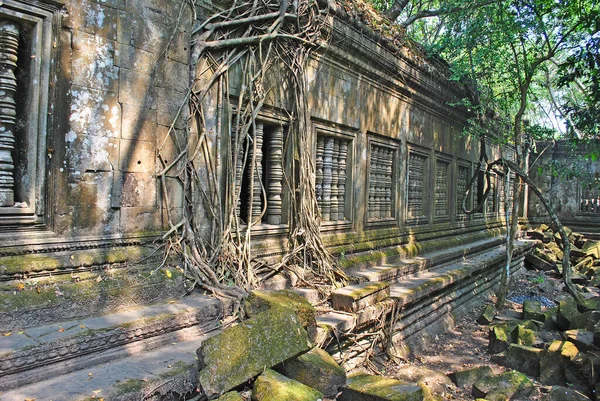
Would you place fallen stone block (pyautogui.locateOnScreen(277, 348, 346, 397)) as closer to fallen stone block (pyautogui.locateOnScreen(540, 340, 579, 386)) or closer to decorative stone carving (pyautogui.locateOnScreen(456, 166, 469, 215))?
fallen stone block (pyautogui.locateOnScreen(540, 340, 579, 386))

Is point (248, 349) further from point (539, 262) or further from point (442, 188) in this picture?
point (539, 262)

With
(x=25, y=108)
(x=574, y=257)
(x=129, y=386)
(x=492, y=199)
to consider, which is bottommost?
(x=574, y=257)

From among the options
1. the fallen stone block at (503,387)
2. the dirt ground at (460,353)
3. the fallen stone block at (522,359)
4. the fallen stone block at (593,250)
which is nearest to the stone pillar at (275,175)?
the dirt ground at (460,353)

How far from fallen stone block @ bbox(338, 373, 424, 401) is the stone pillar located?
2152mm

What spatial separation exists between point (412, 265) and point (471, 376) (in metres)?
2.52

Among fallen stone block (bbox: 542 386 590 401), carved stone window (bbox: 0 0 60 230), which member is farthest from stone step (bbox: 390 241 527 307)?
carved stone window (bbox: 0 0 60 230)

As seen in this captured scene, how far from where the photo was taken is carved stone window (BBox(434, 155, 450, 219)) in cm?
942

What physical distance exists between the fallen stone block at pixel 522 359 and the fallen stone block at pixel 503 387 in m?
0.56

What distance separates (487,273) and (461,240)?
886 mm

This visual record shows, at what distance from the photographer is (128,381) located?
8.74 ft

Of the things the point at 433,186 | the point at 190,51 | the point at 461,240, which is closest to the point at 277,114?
the point at 190,51

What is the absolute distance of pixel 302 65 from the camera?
5.26 metres

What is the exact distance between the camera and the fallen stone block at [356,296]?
4637 millimetres

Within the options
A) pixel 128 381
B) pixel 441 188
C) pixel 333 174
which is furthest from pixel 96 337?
pixel 441 188
